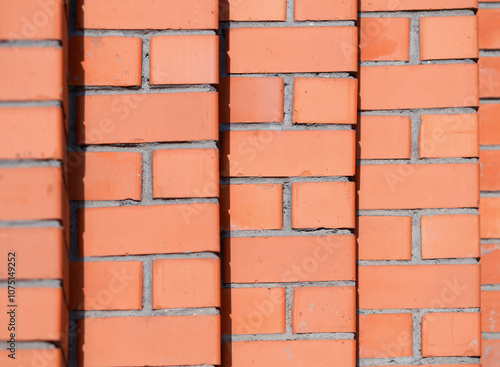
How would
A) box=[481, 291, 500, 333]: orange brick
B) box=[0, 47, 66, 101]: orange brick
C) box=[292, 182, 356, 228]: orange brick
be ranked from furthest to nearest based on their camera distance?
box=[481, 291, 500, 333]: orange brick → box=[292, 182, 356, 228]: orange brick → box=[0, 47, 66, 101]: orange brick

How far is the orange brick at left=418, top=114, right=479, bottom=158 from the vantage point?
106 cm

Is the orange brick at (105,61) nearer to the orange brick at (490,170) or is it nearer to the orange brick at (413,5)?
the orange brick at (413,5)

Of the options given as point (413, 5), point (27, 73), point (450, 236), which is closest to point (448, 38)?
point (413, 5)

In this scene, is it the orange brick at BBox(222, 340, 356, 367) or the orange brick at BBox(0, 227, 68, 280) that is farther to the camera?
the orange brick at BBox(222, 340, 356, 367)

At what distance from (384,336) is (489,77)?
0.73 m

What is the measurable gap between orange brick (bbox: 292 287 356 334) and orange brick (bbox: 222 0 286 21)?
1.97 ft

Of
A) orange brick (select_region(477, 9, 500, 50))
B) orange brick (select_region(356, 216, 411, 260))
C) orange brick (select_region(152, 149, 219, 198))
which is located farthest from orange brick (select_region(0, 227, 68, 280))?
orange brick (select_region(477, 9, 500, 50))

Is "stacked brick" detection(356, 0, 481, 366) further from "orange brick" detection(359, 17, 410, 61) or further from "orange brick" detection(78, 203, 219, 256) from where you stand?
"orange brick" detection(78, 203, 219, 256)

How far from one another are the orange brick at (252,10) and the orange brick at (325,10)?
1.5 inches

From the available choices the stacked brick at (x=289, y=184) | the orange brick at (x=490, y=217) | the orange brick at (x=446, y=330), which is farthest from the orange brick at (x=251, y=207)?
the orange brick at (x=490, y=217)

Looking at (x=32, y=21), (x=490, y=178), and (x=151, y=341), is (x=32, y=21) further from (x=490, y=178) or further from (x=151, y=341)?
(x=490, y=178)

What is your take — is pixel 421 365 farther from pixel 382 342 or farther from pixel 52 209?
pixel 52 209

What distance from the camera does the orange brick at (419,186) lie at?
41.4 inches

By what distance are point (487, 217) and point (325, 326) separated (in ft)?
1.82
